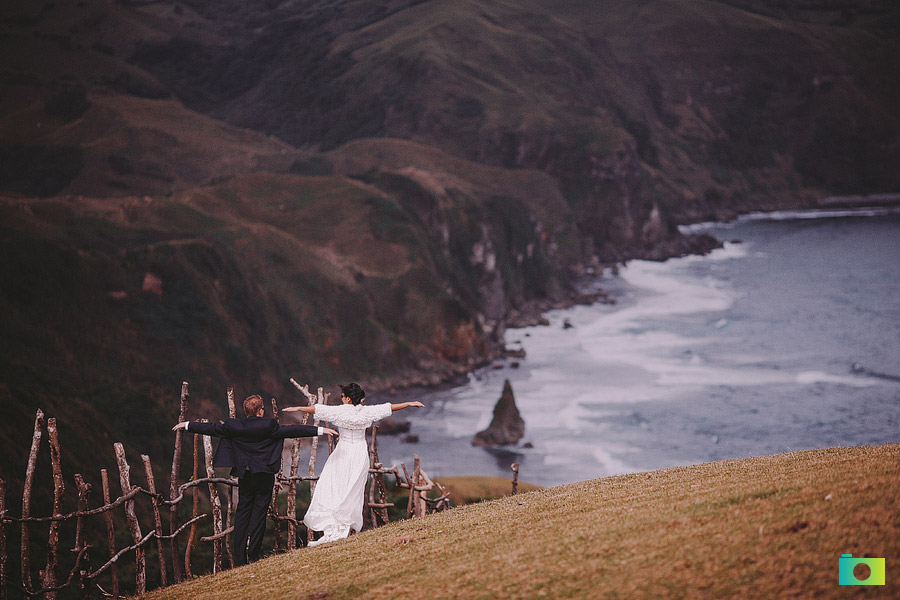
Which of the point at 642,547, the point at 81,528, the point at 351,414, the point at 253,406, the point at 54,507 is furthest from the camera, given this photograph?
the point at 81,528

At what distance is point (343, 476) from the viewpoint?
50.2 ft

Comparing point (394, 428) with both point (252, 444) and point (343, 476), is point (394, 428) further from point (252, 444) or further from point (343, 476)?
point (252, 444)

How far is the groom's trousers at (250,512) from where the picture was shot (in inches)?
573

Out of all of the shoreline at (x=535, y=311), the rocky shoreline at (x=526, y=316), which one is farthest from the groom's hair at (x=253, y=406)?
the rocky shoreline at (x=526, y=316)

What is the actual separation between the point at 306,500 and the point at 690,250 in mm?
141637

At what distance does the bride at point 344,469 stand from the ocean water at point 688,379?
48731 mm

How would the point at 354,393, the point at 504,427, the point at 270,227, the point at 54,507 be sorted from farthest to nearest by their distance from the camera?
the point at 270,227, the point at 504,427, the point at 354,393, the point at 54,507

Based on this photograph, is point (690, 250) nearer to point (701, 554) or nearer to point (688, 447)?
point (688, 447)

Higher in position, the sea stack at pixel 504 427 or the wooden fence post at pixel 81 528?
the wooden fence post at pixel 81 528

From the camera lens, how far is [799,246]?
6639 inches

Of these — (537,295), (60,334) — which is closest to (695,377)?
(537,295)

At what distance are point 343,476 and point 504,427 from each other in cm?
5728

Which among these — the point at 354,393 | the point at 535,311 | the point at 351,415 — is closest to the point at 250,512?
the point at 351,415

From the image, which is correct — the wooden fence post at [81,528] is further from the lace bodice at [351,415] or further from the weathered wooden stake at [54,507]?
the lace bodice at [351,415]
